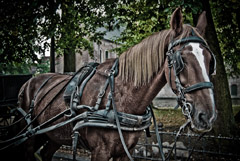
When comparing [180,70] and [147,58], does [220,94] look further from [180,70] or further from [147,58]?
[180,70]

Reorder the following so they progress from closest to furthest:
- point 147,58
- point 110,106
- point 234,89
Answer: point 147,58 < point 110,106 < point 234,89

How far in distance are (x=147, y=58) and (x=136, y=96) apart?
0.46m

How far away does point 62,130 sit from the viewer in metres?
2.51

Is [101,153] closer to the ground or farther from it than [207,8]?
closer to the ground

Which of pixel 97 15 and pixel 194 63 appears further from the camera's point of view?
pixel 97 15

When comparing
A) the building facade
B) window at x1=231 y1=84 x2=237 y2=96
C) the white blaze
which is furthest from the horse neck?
window at x1=231 y1=84 x2=237 y2=96

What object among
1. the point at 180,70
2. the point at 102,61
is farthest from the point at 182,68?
the point at 102,61

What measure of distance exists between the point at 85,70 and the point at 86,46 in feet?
26.8

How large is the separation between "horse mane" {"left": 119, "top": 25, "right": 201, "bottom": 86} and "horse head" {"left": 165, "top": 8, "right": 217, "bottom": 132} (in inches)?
3.6

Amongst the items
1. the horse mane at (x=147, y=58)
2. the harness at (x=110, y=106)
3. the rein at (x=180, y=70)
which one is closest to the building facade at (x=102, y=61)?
the harness at (x=110, y=106)

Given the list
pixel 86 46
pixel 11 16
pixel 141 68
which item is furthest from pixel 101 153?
pixel 86 46

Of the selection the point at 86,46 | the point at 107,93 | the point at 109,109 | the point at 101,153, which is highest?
the point at 86,46

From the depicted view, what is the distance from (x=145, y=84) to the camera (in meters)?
1.97

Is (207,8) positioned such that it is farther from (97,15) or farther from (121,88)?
(121,88)
